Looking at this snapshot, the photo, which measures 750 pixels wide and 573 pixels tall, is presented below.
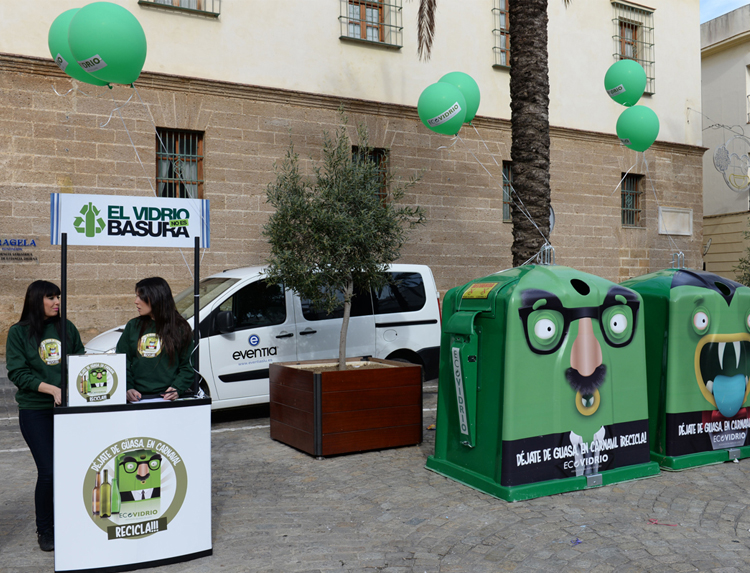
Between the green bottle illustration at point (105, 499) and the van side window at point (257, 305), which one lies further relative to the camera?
the van side window at point (257, 305)

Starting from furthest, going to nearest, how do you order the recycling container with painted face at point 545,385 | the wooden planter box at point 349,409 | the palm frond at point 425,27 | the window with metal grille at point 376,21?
the window with metal grille at point 376,21 → the palm frond at point 425,27 → the wooden planter box at point 349,409 → the recycling container with painted face at point 545,385

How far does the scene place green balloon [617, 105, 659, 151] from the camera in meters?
10.2

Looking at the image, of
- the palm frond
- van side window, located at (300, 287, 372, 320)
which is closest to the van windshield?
van side window, located at (300, 287, 372, 320)

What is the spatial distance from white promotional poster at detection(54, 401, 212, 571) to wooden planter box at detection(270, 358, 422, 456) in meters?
2.28

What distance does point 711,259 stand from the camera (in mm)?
22438

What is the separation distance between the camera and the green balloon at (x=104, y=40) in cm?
704

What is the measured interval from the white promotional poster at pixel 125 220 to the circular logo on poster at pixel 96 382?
703 millimetres

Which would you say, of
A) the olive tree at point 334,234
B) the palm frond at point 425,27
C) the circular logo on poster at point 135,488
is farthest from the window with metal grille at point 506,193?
the circular logo on poster at point 135,488

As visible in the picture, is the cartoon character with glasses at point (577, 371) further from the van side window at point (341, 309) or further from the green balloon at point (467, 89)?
the green balloon at point (467, 89)

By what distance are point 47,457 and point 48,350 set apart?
63 centimetres

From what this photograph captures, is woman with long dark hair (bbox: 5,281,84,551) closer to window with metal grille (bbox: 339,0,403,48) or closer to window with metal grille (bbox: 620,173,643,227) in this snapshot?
window with metal grille (bbox: 339,0,403,48)

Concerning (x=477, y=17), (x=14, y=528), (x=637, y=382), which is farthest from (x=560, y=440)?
(x=477, y=17)

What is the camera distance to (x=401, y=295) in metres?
8.63

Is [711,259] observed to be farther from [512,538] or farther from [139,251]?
[512,538]
